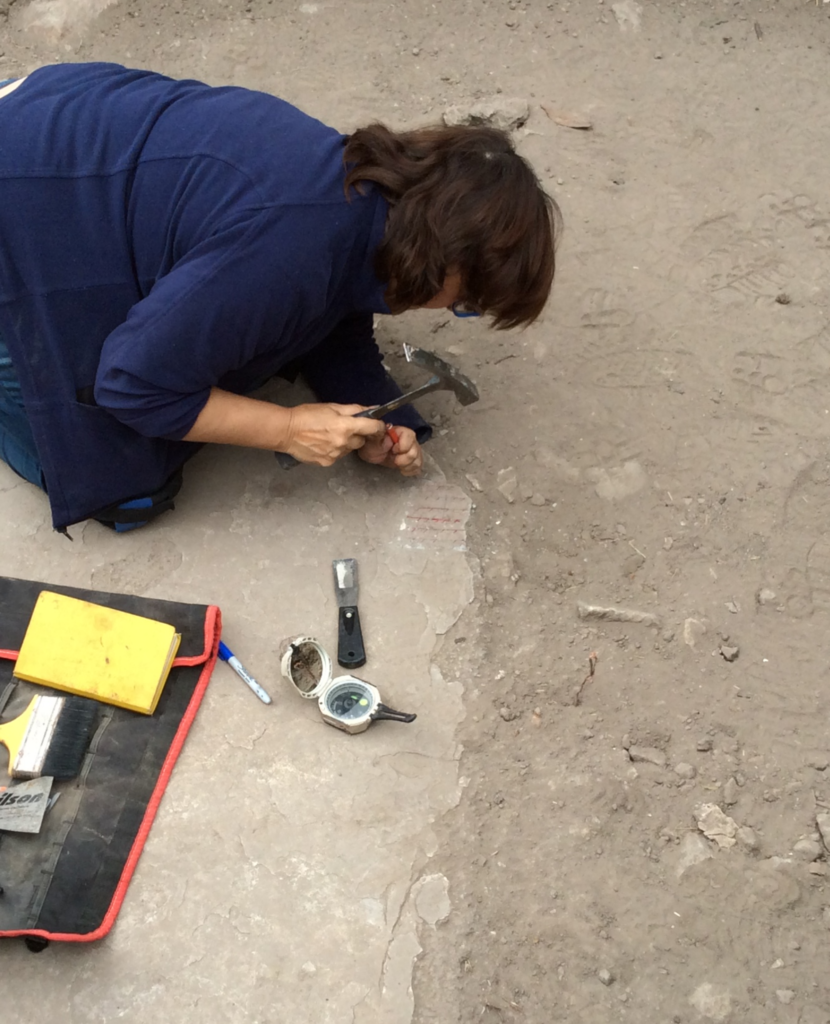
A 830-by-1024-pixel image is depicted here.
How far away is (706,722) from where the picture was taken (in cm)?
224

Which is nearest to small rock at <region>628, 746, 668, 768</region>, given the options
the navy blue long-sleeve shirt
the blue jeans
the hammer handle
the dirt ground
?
the dirt ground

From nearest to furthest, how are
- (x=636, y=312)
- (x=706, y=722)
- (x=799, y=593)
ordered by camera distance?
(x=706, y=722), (x=799, y=593), (x=636, y=312)

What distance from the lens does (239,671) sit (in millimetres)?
2275

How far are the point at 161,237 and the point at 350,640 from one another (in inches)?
41.9

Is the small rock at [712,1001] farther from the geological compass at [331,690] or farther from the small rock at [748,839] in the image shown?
the geological compass at [331,690]

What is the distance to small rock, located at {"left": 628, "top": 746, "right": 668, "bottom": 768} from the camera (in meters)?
2.18

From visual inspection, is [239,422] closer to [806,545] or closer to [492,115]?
[806,545]

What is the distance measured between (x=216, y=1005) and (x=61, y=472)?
4.13ft

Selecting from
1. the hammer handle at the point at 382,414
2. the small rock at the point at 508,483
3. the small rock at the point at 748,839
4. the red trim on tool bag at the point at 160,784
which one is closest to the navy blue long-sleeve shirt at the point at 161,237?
the hammer handle at the point at 382,414

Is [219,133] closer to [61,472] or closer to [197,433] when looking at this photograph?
[197,433]

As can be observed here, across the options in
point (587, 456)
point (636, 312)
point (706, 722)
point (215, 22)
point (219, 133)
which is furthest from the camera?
point (215, 22)

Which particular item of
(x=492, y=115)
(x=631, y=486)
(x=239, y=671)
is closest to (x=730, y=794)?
(x=631, y=486)

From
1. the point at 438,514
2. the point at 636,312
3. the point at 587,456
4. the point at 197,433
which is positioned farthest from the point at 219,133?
the point at 636,312

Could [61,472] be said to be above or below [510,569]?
above
